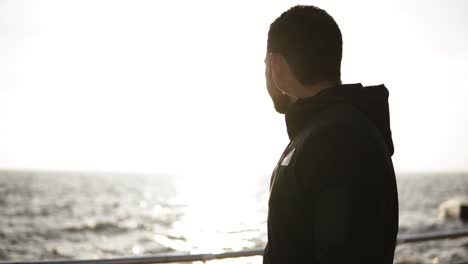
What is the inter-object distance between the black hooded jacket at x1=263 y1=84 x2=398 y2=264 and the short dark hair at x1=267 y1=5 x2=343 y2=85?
0.08 m

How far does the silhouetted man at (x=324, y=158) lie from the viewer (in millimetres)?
1423

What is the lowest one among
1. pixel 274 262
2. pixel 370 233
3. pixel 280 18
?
pixel 274 262

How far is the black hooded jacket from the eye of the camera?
1.42 meters

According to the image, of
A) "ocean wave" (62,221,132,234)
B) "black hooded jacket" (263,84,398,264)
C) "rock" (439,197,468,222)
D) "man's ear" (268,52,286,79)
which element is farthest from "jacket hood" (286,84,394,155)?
"rock" (439,197,468,222)

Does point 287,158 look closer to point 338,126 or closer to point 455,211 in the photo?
point 338,126

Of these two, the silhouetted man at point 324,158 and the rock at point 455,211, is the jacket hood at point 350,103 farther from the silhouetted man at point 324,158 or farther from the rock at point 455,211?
the rock at point 455,211

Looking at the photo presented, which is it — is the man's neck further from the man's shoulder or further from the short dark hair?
the man's shoulder

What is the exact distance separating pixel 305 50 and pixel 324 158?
426 mm

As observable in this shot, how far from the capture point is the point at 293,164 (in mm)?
1597

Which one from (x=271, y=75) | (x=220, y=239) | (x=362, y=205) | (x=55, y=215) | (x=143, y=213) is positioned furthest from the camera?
(x=143, y=213)

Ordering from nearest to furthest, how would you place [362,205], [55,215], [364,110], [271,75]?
[362,205] < [364,110] < [271,75] < [55,215]

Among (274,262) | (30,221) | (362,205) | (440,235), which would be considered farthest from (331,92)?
(30,221)

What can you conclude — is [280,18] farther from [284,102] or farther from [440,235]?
[440,235]

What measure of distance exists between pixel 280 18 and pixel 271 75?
9.4 inches
